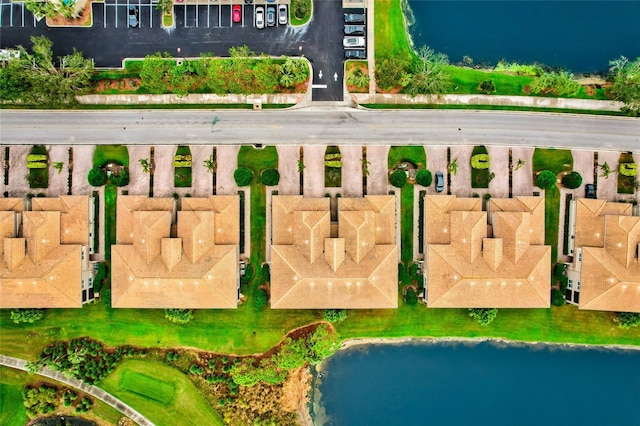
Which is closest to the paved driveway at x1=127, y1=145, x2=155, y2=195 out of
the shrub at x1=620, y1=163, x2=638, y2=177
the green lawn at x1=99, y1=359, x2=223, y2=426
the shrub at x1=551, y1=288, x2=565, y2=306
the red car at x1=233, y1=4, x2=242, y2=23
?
the red car at x1=233, y1=4, x2=242, y2=23

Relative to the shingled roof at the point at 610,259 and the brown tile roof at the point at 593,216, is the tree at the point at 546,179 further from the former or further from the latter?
the shingled roof at the point at 610,259

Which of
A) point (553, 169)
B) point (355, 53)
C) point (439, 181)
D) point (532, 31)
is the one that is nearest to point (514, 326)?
point (553, 169)

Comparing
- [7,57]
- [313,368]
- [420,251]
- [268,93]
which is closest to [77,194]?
[7,57]

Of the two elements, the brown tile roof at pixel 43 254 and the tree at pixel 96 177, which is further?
the tree at pixel 96 177

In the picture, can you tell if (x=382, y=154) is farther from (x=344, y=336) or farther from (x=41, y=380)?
(x=41, y=380)

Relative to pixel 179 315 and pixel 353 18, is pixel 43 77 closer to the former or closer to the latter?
pixel 179 315

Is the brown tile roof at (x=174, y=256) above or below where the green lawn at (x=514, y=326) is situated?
above

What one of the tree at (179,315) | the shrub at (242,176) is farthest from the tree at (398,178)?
the tree at (179,315)
